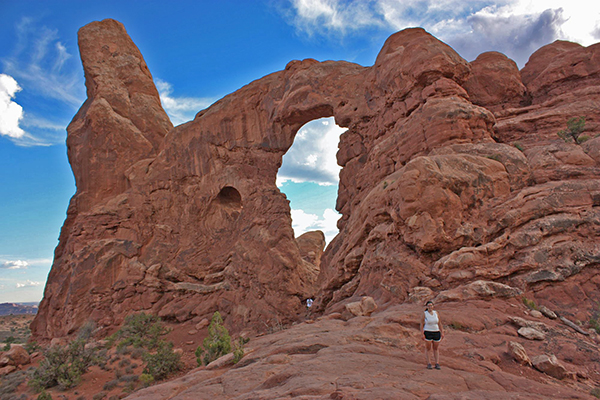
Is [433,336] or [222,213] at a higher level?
[222,213]

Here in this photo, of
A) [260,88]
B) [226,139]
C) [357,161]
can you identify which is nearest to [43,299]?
[226,139]

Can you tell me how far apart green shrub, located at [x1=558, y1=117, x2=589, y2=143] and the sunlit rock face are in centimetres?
45

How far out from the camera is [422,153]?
48.2 feet

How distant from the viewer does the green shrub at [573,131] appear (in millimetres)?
13250

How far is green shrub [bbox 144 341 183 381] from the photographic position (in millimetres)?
13570

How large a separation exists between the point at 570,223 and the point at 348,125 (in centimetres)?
1363

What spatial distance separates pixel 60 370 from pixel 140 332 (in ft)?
21.2

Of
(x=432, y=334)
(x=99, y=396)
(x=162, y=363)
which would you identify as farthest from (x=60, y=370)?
(x=432, y=334)

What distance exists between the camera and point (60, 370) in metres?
13.9

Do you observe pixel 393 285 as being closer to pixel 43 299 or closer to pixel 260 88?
pixel 260 88

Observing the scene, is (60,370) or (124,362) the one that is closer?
(60,370)

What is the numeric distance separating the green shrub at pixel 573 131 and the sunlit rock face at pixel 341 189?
1.47 feet

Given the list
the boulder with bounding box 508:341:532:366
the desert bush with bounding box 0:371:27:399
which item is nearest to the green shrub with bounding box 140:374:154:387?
the desert bush with bounding box 0:371:27:399

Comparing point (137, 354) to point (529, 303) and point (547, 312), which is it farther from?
point (547, 312)
